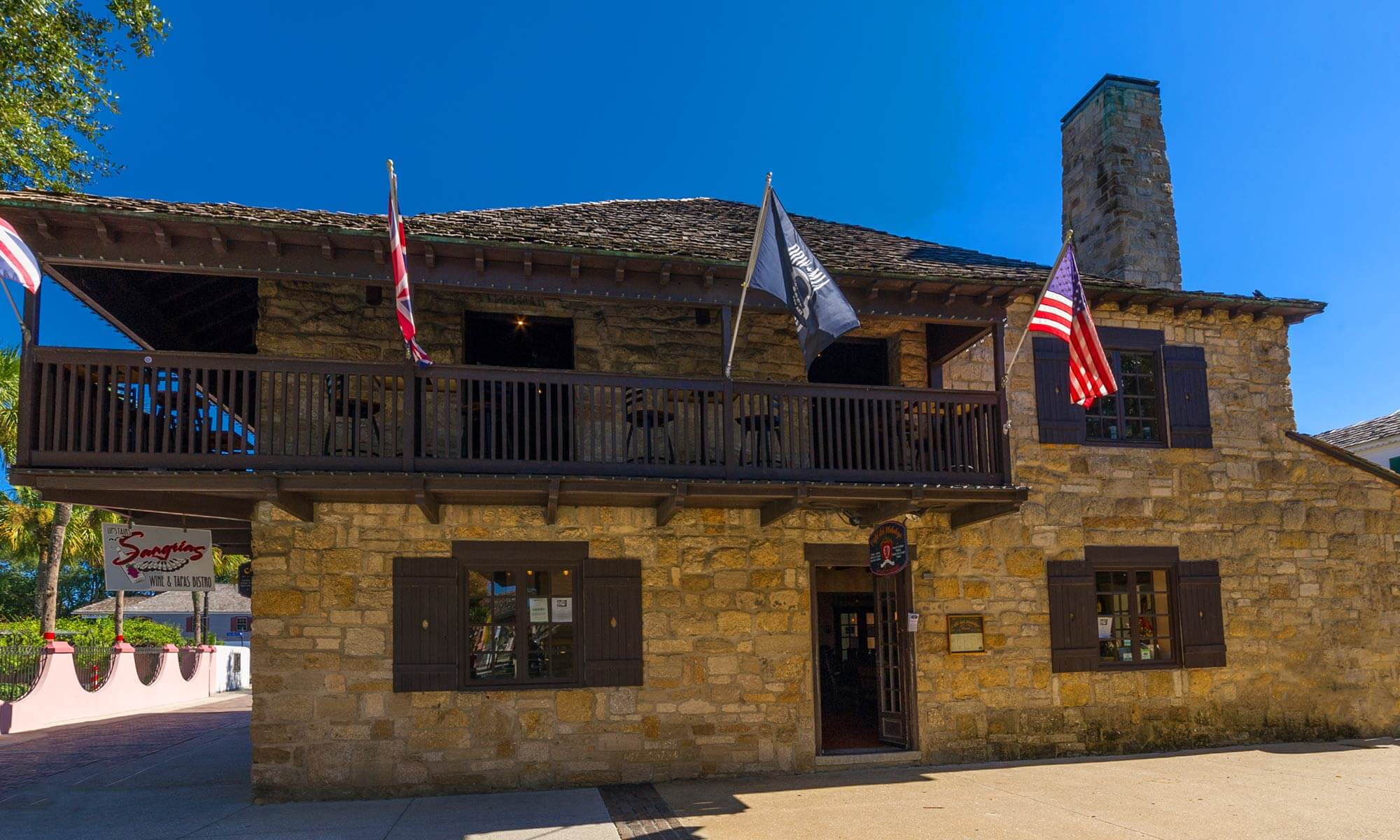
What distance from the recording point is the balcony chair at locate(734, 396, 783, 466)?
8.84m

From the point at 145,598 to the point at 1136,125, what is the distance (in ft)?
179

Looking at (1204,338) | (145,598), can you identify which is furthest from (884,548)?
(145,598)

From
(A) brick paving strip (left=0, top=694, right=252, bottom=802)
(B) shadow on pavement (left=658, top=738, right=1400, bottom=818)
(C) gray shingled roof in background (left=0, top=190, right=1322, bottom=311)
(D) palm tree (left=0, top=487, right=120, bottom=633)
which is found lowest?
→ (A) brick paving strip (left=0, top=694, right=252, bottom=802)

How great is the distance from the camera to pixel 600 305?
10.1 metres

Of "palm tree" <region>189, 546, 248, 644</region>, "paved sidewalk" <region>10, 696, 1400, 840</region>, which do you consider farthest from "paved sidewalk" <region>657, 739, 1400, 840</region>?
"palm tree" <region>189, 546, 248, 644</region>

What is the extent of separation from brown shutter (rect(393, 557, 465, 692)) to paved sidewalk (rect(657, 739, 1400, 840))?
2.30 m

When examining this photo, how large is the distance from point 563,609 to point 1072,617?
17.9 ft

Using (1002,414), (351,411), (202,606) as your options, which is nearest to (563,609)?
(351,411)

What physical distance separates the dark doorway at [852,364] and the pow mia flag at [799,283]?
3055 millimetres

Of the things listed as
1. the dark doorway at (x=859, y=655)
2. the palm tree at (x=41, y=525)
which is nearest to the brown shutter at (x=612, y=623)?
the dark doorway at (x=859, y=655)

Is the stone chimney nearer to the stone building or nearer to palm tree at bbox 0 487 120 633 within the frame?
the stone building

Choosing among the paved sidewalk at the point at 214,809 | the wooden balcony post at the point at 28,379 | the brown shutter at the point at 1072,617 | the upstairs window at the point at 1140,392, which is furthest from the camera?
the upstairs window at the point at 1140,392

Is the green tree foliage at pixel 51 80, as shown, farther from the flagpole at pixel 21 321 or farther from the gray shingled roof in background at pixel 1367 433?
the gray shingled roof in background at pixel 1367 433

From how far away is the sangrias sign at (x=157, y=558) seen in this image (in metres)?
8.97
